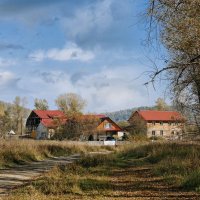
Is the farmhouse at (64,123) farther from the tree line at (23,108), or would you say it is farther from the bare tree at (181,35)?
the bare tree at (181,35)

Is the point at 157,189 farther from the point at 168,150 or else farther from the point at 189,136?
the point at 168,150

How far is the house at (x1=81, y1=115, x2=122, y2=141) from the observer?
84062mm

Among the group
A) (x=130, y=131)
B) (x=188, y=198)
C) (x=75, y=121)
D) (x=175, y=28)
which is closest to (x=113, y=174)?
(x=188, y=198)

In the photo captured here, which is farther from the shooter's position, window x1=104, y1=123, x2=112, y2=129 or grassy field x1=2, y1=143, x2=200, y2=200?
window x1=104, y1=123, x2=112, y2=129

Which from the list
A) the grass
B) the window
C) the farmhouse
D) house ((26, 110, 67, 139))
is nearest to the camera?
the grass

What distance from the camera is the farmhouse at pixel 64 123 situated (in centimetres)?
8075

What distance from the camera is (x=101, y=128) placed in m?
94.9

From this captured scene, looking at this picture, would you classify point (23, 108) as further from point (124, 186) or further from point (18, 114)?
point (124, 186)

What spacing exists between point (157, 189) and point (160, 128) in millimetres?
93219

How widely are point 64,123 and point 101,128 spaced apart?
1735 centimetres

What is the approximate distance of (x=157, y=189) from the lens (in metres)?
14.9

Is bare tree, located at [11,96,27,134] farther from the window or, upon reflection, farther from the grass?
the grass

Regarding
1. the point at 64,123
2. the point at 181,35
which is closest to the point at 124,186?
the point at 181,35

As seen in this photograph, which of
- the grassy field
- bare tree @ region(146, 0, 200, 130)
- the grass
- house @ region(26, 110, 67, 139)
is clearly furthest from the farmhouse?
bare tree @ region(146, 0, 200, 130)
